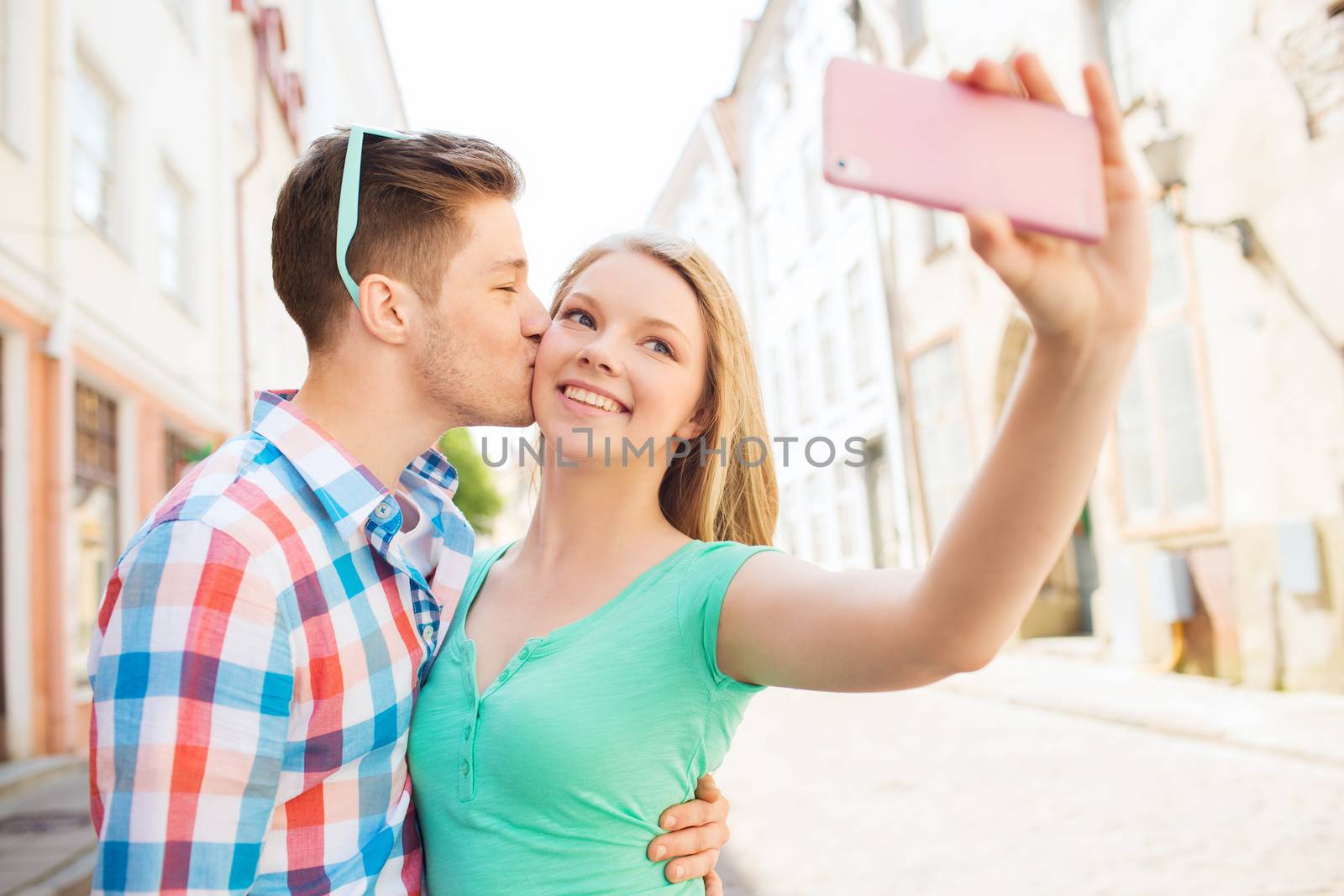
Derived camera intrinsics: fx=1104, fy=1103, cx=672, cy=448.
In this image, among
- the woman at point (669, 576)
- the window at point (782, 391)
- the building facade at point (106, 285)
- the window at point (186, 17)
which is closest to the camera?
the woman at point (669, 576)

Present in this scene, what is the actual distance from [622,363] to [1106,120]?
1.22 meters

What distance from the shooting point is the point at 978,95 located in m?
0.97

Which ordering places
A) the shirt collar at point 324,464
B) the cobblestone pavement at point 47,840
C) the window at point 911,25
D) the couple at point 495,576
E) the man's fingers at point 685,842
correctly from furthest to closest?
1. the window at point 911,25
2. the cobblestone pavement at point 47,840
3. the man's fingers at point 685,842
4. the shirt collar at point 324,464
5. the couple at point 495,576

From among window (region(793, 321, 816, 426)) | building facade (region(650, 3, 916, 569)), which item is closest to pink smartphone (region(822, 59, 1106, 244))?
building facade (region(650, 3, 916, 569))

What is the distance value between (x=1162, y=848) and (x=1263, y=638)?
4.85m

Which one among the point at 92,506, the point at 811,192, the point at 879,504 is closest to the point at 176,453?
the point at 92,506

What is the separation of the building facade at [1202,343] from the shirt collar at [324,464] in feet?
19.1

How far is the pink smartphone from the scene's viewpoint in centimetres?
93

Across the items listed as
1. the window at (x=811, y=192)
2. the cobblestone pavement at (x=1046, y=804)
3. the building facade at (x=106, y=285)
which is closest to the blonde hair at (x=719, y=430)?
the cobblestone pavement at (x=1046, y=804)

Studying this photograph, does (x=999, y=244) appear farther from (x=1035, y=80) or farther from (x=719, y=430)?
(x=719, y=430)

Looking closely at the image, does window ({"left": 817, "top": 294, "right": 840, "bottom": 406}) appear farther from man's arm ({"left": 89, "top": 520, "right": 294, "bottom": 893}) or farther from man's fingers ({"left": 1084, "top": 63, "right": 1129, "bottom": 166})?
man's fingers ({"left": 1084, "top": 63, "right": 1129, "bottom": 166})

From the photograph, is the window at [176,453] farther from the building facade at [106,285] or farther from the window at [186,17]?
the window at [186,17]

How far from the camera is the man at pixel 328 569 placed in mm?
1360

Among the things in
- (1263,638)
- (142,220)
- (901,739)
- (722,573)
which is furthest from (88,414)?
(1263,638)
